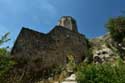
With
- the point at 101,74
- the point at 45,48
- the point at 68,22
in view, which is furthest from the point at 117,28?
the point at 68,22

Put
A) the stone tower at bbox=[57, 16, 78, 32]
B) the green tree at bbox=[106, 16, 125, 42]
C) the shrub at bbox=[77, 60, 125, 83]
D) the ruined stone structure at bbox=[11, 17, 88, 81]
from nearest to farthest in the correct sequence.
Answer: the shrub at bbox=[77, 60, 125, 83], the ruined stone structure at bbox=[11, 17, 88, 81], the green tree at bbox=[106, 16, 125, 42], the stone tower at bbox=[57, 16, 78, 32]

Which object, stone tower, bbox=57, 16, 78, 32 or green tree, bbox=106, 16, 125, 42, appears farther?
stone tower, bbox=57, 16, 78, 32

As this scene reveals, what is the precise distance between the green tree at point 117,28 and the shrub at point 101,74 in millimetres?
8384

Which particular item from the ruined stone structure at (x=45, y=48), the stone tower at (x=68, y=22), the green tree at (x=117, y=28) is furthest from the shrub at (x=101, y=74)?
the stone tower at (x=68, y=22)

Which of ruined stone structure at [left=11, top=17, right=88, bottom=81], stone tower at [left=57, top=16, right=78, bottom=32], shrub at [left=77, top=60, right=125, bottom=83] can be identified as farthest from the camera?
stone tower at [left=57, top=16, right=78, bottom=32]

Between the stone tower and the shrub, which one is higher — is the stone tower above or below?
above

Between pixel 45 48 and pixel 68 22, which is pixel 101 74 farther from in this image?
pixel 68 22

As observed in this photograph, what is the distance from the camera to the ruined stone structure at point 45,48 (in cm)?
1532

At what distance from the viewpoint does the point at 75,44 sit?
762 inches

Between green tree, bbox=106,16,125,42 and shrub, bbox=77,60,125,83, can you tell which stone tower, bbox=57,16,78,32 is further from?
shrub, bbox=77,60,125,83

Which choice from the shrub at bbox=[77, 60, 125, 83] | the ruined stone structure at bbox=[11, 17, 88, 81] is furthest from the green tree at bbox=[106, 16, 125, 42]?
the shrub at bbox=[77, 60, 125, 83]

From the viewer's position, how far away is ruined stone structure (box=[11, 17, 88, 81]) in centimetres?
1532

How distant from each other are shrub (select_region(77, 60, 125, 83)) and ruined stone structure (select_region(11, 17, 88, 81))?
25.4ft

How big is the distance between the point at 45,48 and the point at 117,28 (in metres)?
4.83
